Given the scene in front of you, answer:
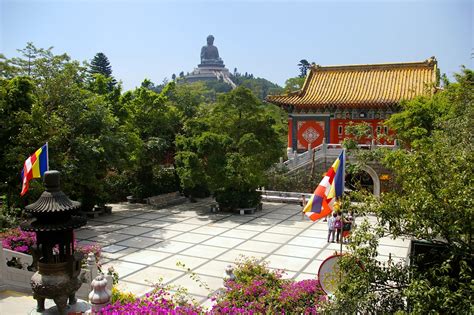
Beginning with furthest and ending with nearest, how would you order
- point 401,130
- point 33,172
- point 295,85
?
point 295,85 < point 401,130 < point 33,172

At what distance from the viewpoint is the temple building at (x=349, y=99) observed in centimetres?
2323

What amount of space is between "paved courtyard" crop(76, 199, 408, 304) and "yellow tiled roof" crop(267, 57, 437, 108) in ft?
26.3

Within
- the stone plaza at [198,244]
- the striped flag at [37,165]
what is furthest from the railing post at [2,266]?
the striped flag at [37,165]

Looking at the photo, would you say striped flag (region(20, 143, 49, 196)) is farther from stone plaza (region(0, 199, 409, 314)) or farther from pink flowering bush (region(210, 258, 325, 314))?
pink flowering bush (region(210, 258, 325, 314))

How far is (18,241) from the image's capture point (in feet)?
32.6

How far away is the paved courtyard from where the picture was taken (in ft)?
34.6

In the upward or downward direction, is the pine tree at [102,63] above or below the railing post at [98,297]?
above

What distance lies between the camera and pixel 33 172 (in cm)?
1040

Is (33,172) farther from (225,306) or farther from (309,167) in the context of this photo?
(309,167)

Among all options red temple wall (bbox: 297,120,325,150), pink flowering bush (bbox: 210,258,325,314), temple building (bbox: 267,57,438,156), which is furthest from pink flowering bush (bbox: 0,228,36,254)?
red temple wall (bbox: 297,120,325,150)

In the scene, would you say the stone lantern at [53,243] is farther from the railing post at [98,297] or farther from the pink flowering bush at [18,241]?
the pink flowering bush at [18,241]

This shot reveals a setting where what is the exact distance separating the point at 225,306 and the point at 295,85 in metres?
43.7

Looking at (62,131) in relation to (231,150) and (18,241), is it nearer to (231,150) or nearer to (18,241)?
(18,241)

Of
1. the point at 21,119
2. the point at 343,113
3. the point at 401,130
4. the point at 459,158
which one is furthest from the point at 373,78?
the point at 459,158
